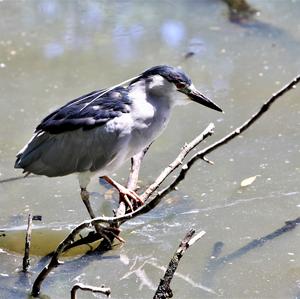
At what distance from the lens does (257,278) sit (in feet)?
13.1

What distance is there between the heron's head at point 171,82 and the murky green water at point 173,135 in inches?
28.8

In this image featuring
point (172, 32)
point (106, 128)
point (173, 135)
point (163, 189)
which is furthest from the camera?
point (172, 32)

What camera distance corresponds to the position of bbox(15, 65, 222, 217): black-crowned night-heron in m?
4.34

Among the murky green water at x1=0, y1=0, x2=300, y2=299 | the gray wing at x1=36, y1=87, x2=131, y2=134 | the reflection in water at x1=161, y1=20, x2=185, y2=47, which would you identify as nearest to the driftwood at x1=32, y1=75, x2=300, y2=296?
the murky green water at x1=0, y1=0, x2=300, y2=299

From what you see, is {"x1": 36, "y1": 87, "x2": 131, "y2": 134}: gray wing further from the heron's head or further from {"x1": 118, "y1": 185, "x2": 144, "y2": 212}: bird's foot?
{"x1": 118, "y1": 185, "x2": 144, "y2": 212}: bird's foot

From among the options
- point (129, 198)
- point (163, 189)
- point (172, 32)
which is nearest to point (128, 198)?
→ point (129, 198)

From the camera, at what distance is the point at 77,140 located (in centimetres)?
442

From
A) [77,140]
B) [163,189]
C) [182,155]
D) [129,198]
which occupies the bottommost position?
[129,198]

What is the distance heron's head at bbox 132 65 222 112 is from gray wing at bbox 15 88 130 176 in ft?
0.63

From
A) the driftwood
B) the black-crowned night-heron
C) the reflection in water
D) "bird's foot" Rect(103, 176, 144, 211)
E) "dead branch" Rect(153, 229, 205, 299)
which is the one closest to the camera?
the driftwood

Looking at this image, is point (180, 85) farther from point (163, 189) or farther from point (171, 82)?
point (163, 189)

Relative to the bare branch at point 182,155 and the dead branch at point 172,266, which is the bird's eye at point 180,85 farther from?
the dead branch at point 172,266

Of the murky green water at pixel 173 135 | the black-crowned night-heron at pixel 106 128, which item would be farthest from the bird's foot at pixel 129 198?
the murky green water at pixel 173 135

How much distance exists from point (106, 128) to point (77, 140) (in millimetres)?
203
